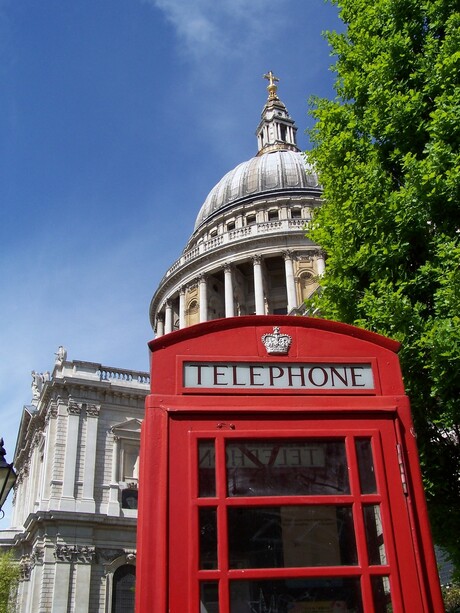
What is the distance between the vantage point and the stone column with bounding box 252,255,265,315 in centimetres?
4406

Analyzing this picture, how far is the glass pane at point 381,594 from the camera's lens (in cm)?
308

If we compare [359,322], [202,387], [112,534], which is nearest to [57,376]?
[112,534]

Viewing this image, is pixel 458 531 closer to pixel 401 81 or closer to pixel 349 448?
pixel 349 448

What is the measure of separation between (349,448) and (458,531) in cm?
485

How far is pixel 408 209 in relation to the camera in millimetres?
7559

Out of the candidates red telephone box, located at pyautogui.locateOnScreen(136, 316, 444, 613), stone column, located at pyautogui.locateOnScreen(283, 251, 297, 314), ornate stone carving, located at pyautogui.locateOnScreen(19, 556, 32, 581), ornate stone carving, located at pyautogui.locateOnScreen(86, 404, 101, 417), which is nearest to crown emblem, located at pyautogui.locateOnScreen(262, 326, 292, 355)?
red telephone box, located at pyautogui.locateOnScreen(136, 316, 444, 613)

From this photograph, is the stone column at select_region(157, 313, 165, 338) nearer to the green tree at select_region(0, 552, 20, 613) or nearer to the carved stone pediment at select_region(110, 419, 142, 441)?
the carved stone pediment at select_region(110, 419, 142, 441)

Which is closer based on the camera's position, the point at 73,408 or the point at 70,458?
the point at 70,458

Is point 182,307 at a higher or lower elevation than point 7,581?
higher

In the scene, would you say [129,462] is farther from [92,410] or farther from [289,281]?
[289,281]

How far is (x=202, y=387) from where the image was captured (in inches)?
140

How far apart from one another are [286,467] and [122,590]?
2635 cm

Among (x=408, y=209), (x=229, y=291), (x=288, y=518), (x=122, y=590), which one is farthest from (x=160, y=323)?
(x=288, y=518)

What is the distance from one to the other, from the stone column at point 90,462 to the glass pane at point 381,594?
85.4 feet
